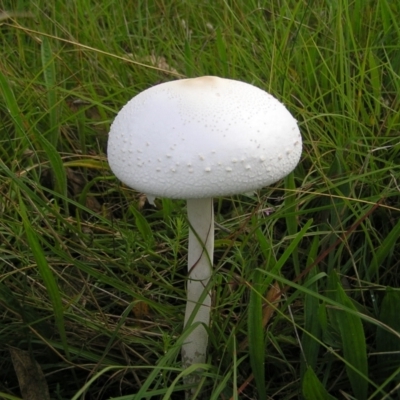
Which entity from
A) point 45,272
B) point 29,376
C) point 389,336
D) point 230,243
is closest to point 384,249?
point 389,336

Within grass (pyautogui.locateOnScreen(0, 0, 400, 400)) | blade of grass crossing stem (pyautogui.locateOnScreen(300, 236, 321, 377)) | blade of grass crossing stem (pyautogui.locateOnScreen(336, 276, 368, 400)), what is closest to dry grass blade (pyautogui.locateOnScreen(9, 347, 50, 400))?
grass (pyautogui.locateOnScreen(0, 0, 400, 400))

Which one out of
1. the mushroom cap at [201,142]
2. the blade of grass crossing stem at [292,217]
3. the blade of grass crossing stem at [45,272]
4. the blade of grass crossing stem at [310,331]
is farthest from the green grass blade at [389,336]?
the blade of grass crossing stem at [45,272]

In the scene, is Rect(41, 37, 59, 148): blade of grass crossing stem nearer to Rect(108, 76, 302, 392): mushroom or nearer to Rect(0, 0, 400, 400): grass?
Rect(0, 0, 400, 400): grass

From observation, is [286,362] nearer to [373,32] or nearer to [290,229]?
[290,229]

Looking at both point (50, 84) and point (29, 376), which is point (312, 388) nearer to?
point (29, 376)

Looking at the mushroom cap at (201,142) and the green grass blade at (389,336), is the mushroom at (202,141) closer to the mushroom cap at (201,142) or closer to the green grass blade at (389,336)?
the mushroom cap at (201,142)

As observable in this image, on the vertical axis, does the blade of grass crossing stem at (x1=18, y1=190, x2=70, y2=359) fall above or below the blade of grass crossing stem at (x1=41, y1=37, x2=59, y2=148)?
below
